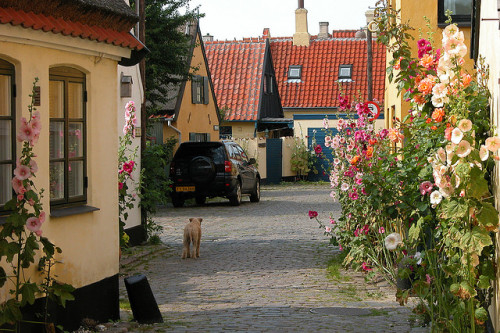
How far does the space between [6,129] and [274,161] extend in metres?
34.4

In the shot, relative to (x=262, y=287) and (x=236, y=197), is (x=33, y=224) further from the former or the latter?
(x=236, y=197)

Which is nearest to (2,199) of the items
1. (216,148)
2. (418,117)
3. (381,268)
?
(418,117)

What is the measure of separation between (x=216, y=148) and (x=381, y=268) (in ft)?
47.6

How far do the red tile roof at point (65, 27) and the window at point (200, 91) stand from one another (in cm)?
2642

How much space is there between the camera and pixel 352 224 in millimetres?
12797

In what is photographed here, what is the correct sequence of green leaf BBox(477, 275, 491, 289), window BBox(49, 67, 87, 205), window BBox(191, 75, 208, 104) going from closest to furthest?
green leaf BBox(477, 275, 491, 289), window BBox(49, 67, 87, 205), window BBox(191, 75, 208, 104)

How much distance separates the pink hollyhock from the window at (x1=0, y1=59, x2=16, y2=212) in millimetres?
700

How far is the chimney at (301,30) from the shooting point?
52.0 metres

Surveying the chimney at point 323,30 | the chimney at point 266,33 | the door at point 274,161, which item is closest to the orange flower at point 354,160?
the door at point 274,161

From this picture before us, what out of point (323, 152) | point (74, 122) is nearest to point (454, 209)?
point (74, 122)

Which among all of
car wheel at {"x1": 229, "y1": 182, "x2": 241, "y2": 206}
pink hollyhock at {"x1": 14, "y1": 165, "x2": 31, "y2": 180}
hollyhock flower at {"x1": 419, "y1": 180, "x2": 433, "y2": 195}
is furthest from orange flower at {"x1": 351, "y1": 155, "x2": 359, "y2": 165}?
car wheel at {"x1": 229, "y1": 182, "x2": 241, "y2": 206}

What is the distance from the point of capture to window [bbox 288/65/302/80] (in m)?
51.0

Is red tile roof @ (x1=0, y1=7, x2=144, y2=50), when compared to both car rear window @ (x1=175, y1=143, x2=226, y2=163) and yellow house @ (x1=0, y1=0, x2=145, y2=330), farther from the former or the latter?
car rear window @ (x1=175, y1=143, x2=226, y2=163)

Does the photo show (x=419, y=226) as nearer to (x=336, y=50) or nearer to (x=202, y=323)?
(x=202, y=323)
